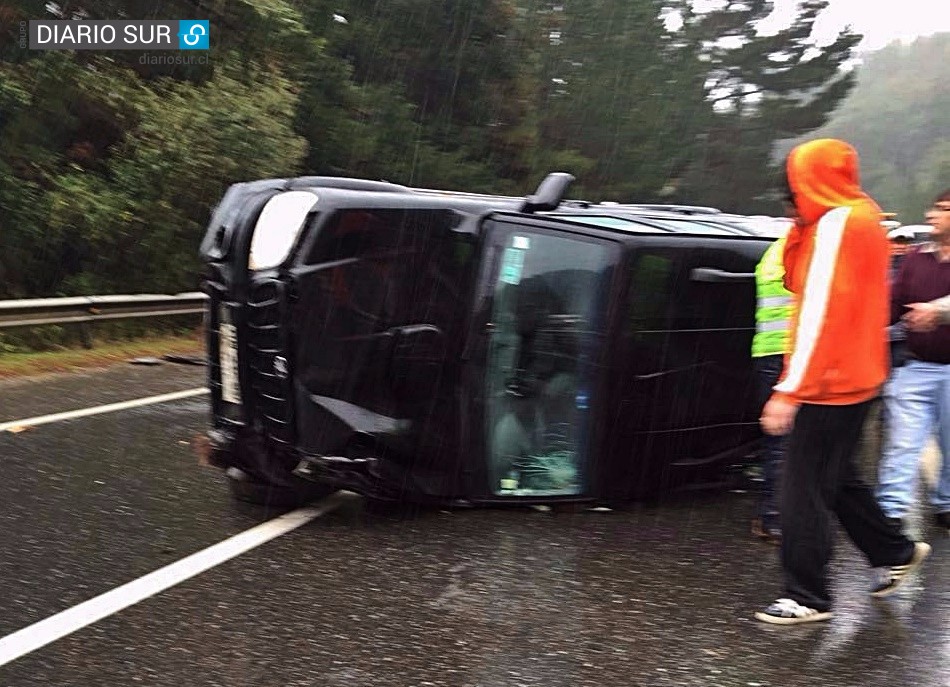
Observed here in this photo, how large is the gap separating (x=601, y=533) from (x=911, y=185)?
89.7 m

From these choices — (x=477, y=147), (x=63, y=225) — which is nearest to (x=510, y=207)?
(x=63, y=225)

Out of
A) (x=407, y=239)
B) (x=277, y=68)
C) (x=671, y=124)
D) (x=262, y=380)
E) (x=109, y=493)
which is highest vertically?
(x=671, y=124)

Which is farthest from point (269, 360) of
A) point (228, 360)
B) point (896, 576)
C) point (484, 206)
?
point (896, 576)

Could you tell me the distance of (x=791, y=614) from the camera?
4422mm

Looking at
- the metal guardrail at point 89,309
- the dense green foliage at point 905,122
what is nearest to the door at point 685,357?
the metal guardrail at point 89,309

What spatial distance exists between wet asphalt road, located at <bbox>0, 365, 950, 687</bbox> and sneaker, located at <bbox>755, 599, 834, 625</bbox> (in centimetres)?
5

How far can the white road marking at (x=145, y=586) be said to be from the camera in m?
4.12

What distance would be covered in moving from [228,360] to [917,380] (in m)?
3.46

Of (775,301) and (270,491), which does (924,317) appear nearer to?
(775,301)

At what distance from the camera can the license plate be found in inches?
224

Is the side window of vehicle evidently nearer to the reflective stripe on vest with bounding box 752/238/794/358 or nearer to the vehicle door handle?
the vehicle door handle

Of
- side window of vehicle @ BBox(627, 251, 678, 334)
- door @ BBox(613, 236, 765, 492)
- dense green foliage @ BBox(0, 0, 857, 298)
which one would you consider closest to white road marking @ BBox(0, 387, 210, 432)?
door @ BBox(613, 236, 765, 492)

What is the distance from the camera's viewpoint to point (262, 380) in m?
5.55

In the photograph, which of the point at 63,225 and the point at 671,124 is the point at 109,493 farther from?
the point at 671,124
